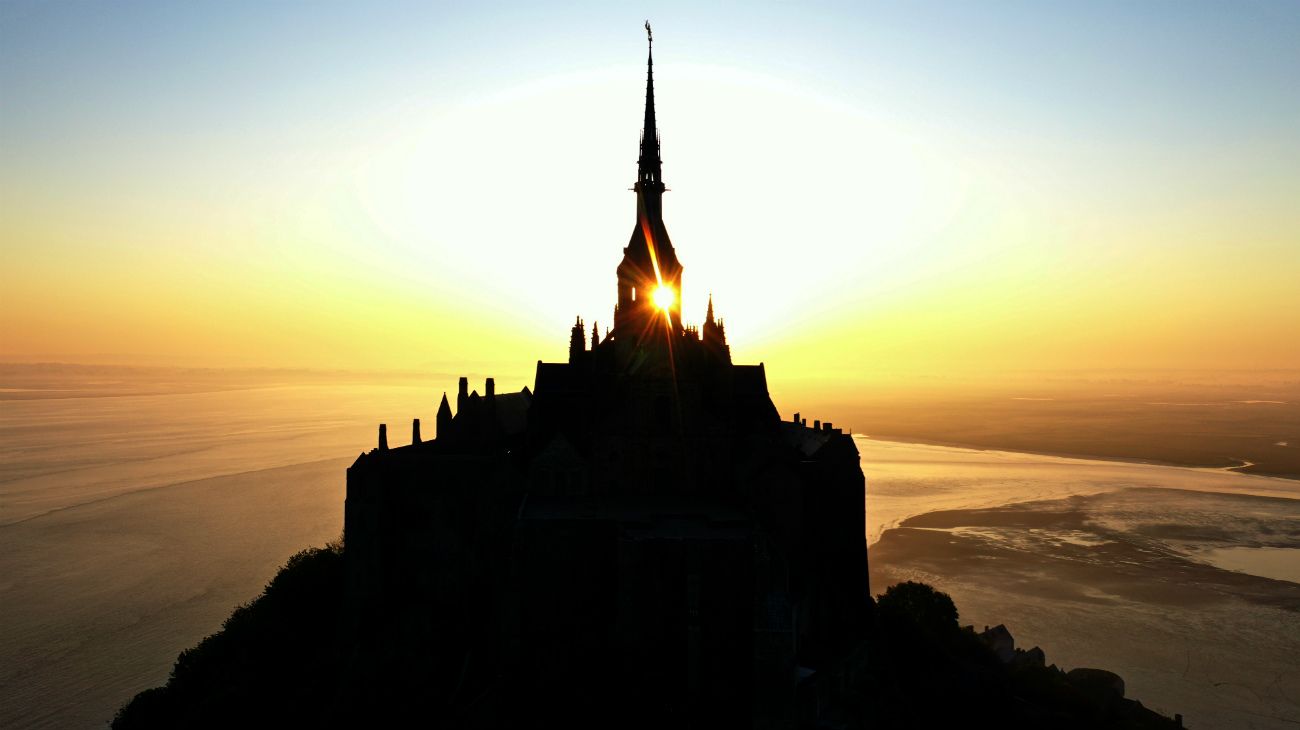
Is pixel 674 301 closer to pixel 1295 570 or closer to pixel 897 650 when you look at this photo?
pixel 897 650

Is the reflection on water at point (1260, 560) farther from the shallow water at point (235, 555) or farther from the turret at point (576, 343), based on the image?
the turret at point (576, 343)

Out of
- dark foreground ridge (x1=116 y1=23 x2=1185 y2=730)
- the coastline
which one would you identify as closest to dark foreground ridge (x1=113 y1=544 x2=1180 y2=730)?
dark foreground ridge (x1=116 y1=23 x2=1185 y2=730)

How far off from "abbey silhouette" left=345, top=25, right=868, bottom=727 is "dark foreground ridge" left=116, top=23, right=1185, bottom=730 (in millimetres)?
92

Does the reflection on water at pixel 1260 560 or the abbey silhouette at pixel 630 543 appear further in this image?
the reflection on water at pixel 1260 560

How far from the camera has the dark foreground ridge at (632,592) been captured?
84.9ft

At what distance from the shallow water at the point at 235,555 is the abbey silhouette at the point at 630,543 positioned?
95.0ft

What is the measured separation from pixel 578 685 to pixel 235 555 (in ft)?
245

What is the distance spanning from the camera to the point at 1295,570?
73.1 metres

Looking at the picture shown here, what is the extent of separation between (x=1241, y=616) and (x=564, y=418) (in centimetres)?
6260

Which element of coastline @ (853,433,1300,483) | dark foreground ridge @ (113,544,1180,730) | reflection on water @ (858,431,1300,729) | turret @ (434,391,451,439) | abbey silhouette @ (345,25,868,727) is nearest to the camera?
abbey silhouette @ (345,25,868,727)

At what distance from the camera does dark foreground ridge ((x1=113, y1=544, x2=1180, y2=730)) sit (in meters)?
27.0

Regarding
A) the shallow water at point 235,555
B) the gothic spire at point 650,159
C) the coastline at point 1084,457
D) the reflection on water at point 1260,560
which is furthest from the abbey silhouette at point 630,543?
the coastline at point 1084,457

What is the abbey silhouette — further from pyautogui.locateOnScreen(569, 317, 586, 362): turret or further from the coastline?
the coastline

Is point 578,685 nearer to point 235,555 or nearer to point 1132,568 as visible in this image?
point 1132,568
